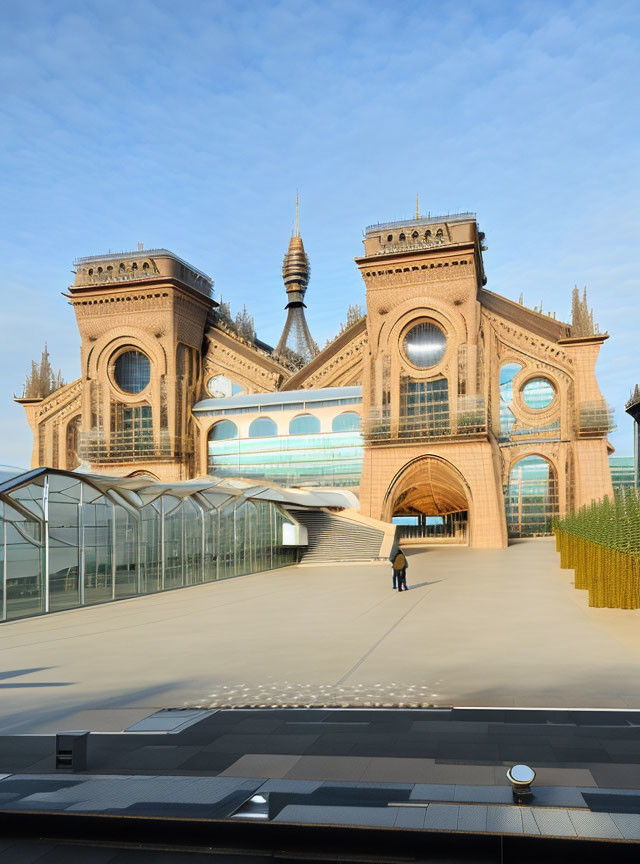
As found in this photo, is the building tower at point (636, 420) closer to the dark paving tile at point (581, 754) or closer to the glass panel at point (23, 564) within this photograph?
the glass panel at point (23, 564)

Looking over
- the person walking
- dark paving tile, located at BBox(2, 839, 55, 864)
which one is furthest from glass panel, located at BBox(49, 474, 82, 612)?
dark paving tile, located at BBox(2, 839, 55, 864)

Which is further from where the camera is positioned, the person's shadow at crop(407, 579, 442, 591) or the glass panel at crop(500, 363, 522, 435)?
the glass panel at crop(500, 363, 522, 435)

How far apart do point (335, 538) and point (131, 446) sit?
22294 millimetres

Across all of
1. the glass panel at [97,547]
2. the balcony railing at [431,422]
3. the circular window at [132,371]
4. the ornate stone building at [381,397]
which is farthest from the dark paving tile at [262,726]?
the circular window at [132,371]

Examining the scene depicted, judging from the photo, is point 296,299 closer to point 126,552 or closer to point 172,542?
point 172,542

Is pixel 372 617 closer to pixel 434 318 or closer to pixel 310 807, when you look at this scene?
pixel 310 807

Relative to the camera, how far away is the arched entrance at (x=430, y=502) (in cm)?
4981

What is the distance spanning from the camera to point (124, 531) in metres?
23.0

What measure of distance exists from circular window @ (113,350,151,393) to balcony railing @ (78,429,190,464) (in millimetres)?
3652

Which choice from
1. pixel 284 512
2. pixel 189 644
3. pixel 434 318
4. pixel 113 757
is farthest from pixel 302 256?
pixel 113 757

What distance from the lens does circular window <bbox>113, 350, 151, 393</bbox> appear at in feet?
191

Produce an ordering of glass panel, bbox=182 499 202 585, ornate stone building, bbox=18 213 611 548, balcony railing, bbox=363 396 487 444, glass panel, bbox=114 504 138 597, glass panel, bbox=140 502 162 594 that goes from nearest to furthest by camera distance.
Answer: glass panel, bbox=114 504 138 597
glass panel, bbox=140 502 162 594
glass panel, bbox=182 499 202 585
balcony railing, bbox=363 396 487 444
ornate stone building, bbox=18 213 611 548

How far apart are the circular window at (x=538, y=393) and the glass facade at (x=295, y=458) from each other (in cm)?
1272

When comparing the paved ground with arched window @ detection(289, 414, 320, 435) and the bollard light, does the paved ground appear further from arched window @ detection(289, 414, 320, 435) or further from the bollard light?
arched window @ detection(289, 414, 320, 435)
